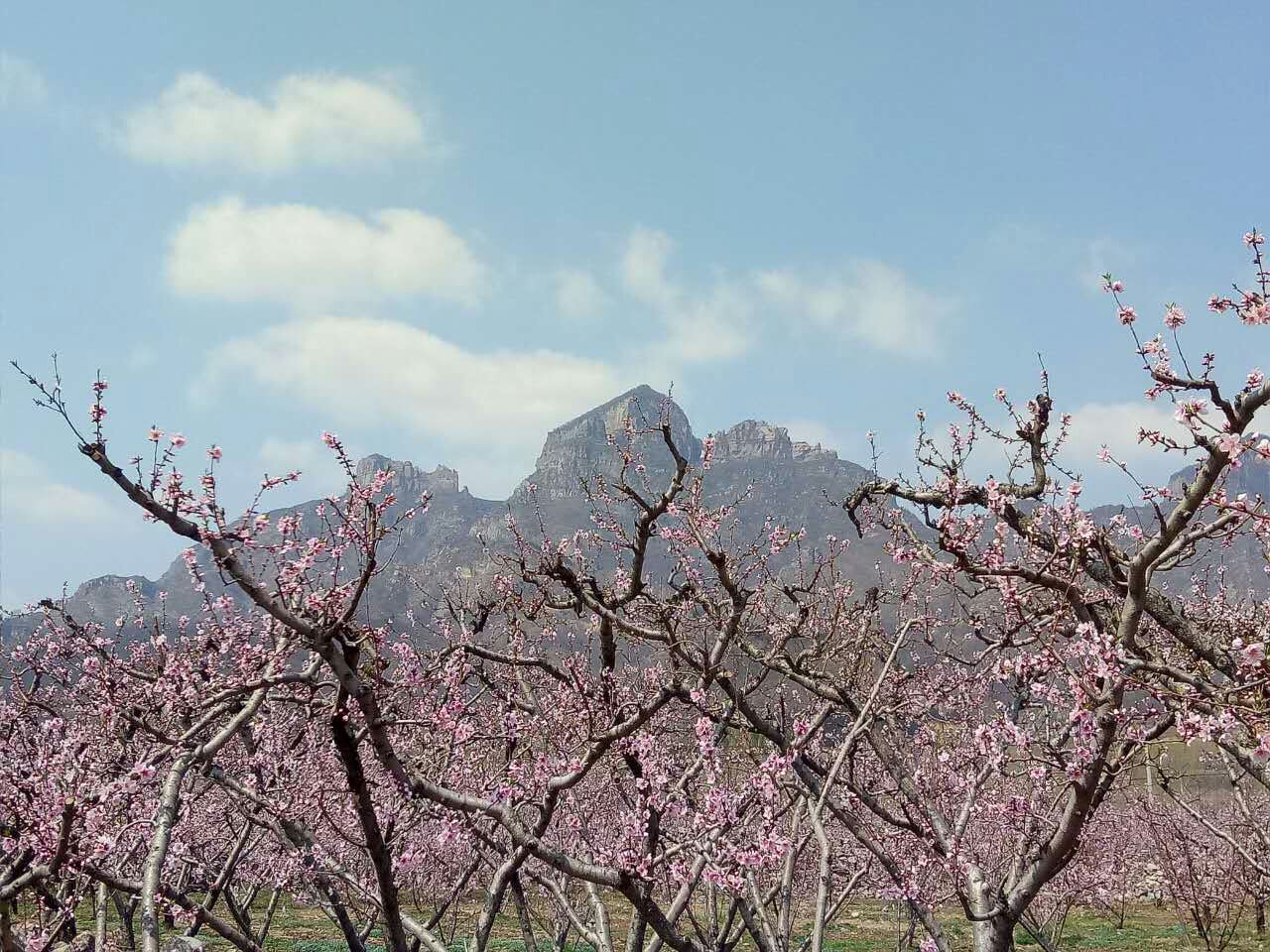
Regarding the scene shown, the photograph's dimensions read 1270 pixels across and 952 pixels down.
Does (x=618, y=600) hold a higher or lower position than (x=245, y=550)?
higher

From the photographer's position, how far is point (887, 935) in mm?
31438

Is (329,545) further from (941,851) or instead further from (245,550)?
(941,851)

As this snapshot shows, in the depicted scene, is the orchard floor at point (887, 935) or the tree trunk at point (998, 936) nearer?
the tree trunk at point (998, 936)

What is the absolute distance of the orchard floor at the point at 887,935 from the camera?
25.0 meters

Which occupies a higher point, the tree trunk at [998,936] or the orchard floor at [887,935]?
the tree trunk at [998,936]

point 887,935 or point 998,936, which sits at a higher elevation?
point 998,936

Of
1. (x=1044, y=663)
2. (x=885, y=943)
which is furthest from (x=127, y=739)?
(x=885, y=943)

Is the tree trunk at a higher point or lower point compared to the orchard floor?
higher

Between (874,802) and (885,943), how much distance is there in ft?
Result: 84.8

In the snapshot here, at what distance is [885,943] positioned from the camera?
28641 millimetres

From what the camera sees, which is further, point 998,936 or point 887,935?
point 887,935

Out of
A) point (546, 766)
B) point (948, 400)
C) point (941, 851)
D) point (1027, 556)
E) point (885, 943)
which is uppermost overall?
point (948, 400)

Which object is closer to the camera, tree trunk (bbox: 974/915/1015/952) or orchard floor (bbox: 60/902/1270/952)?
tree trunk (bbox: 974/915/1015/952)

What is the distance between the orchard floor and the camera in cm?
2502
